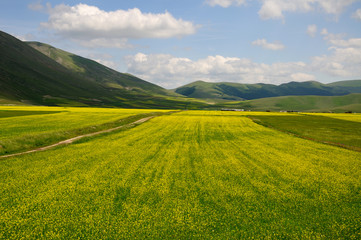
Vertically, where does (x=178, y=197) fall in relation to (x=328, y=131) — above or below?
below

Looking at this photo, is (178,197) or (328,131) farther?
(328,131)

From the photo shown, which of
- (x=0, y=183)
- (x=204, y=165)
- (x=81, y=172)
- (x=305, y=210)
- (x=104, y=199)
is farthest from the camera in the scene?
(x=204, y=165)

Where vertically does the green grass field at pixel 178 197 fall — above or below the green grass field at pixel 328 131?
below

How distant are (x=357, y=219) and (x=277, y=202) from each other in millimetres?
3747

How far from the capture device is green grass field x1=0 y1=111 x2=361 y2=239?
9672mm

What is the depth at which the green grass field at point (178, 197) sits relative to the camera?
9672mm

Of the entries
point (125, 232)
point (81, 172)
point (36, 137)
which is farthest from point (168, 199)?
point (36, 137)

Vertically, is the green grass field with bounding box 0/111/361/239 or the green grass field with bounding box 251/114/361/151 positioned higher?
the green grass field with bounding box 251/114/361/151

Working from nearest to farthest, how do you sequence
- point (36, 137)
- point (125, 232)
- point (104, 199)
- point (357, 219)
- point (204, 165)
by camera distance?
point (125, 232), point (357, 219), point (104, 199), point (204, 165), point (36, 137)

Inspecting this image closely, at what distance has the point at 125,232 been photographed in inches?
370

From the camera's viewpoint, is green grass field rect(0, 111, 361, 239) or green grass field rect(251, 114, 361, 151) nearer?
green grass field rect(0, 111, 361, 239)

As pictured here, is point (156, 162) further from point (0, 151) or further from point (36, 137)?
point (36, 137)

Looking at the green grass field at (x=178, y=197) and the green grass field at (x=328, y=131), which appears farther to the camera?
the green grass field at (x=328, y=131)

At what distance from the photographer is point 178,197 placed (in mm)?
12859
